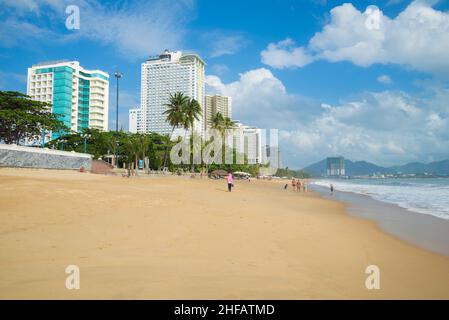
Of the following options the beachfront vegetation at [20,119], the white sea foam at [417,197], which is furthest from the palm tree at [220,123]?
the beachfront vegetation at [20,119]

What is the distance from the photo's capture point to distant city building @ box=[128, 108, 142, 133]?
147 meters

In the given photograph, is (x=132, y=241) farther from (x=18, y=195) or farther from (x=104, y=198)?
(x=18, y=195)

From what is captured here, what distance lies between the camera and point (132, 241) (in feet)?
21.2

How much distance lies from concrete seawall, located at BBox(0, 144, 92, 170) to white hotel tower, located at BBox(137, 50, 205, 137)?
9028 cm

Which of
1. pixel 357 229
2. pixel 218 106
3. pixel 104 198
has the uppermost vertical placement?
pixel 218 106

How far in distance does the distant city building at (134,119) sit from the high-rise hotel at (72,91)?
1068 inches

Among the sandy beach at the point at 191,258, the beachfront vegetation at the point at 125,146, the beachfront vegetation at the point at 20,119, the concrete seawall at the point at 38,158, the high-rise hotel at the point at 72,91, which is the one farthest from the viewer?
the high-rise hotel at the point at 72,91

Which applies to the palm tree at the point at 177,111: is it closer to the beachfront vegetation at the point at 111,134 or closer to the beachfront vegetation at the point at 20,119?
the beachfront vegetation at the point at 111,134

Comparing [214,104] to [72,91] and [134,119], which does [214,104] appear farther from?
[72,91]

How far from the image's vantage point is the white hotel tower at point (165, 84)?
435ft
